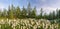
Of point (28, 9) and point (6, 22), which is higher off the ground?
point (28, 9)

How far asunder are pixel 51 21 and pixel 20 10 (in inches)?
34.6

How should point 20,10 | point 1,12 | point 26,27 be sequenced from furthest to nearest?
point 1,12 → point 20,10 → point 26,27

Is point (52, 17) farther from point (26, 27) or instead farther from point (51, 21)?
point (26, 27)

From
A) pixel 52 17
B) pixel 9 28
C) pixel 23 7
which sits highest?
pixel 23 7

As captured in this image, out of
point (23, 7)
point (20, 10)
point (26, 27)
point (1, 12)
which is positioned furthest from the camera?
point (1, 12)

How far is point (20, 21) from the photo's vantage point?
2.82m

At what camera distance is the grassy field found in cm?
263

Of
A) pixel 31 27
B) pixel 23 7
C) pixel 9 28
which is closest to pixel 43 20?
pixel 31 27

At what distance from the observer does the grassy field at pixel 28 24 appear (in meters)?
2.63

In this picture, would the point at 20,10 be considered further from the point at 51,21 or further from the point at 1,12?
the point at 51,21

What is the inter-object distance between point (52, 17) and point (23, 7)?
695 millimetres

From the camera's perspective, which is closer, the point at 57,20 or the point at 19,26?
the point at 19,26

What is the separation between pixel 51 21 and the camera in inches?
112

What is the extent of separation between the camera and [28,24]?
269cm
